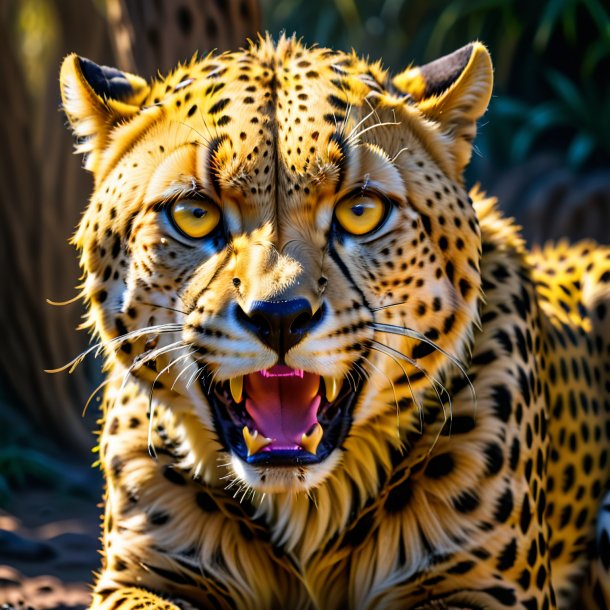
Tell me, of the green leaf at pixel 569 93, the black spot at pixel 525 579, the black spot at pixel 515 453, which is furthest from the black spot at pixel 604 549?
the green leaf at pixel 569 93

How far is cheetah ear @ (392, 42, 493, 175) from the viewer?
3.60m

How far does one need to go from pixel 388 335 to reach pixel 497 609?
3.11 feet

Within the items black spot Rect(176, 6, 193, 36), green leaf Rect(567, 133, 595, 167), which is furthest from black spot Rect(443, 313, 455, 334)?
green leaf Rect(567, 133, 595, 167)

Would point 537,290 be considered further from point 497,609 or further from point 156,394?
point 156,394

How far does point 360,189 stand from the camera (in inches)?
131

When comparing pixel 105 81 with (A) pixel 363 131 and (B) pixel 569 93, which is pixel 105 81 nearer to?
(A) pixel 363 131

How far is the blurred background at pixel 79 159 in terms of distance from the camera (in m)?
6.37

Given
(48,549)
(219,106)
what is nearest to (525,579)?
(219,106)

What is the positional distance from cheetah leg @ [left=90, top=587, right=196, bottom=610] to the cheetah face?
1.42 ft

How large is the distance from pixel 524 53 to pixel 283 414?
914 centimetres

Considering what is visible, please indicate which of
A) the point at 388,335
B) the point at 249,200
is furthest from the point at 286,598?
the point at 249,200

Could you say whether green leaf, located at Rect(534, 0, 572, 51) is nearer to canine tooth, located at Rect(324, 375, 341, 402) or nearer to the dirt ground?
the dirt ground

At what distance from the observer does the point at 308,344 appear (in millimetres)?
3029

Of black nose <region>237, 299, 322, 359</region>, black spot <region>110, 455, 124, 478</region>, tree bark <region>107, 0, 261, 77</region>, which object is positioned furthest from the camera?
tree bark <region>107, 0, 261, 77</region>
